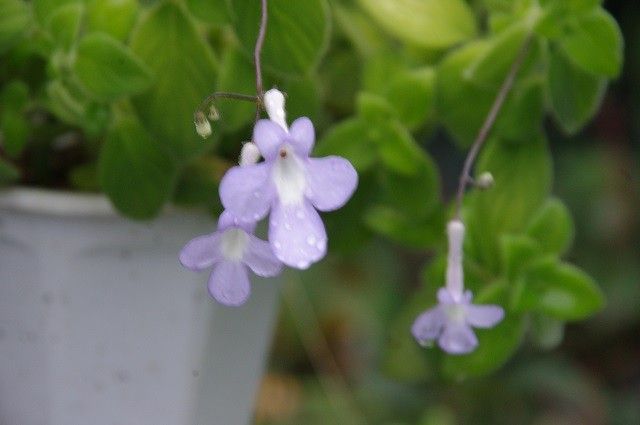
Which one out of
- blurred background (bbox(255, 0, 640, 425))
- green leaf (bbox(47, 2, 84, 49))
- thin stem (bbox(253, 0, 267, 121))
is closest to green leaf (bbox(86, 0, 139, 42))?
green leaf (bbox(47, 2, 84, 49))

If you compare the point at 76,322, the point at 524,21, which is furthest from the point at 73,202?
the point at 524,21

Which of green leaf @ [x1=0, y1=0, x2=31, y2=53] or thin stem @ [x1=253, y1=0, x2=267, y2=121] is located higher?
green leaf @ [x1=0, y1=0, x2=31, y2=53]

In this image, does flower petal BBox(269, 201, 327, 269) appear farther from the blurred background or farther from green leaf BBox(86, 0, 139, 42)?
the blurred background

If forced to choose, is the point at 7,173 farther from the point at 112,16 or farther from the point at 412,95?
the point at 412,95

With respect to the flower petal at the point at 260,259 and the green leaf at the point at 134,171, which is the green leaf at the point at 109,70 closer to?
the green leaf at the point at 134,171

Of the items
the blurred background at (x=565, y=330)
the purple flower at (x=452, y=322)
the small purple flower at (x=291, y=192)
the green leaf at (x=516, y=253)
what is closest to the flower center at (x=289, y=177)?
the small purple flower at (x=291, y=192)

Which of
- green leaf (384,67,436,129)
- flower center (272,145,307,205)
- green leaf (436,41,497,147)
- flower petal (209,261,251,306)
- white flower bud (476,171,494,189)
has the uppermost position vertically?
green leaf (436,41,497,147)

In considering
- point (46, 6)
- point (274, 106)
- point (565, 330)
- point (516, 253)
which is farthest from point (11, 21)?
point (565, 330)
